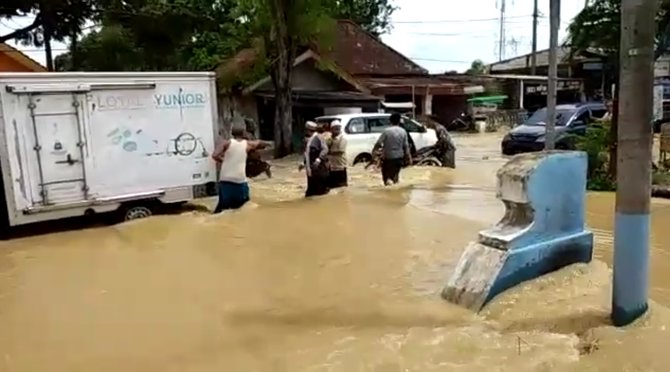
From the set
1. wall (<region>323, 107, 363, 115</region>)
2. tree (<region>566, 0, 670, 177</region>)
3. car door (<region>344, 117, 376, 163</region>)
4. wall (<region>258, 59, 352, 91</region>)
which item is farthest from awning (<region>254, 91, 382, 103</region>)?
tree (<region>566, 0, 670, 177</region>)

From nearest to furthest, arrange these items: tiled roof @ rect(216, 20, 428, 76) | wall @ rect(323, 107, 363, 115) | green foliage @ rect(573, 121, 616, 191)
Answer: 1. green foliage @ rect(573, 121, 616, 191)
2. wall @ rect(323, 107, 363, 115)
3. tiled roof @ rect(216, 20, 428, 76)

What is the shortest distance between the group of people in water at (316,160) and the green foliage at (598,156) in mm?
3445

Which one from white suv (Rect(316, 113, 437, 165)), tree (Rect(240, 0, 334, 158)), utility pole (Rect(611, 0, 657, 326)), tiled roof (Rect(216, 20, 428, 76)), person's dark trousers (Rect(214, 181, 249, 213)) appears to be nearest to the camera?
utility pole (Rect(611, 0, 657, 326))

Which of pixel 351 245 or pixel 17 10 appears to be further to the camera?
pixel 17 10

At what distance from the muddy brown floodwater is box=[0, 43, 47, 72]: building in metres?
12.9

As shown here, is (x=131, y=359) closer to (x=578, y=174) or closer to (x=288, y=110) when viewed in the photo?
(x=578, y=174)

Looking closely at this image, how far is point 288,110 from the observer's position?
865 inches

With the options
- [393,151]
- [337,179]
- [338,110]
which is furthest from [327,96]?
[337,179]

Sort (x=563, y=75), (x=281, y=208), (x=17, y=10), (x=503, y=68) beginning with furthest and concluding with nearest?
(x=503, y=68) < (x=563, y=75) < (x=17, y=10) < (x=281, y=208)

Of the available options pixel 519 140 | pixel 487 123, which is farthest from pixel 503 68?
pixel 519 140

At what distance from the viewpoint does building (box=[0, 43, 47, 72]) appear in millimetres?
20203

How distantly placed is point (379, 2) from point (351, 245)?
4399 cm

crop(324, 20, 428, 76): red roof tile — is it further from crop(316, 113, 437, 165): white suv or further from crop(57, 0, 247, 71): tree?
crop(316, 113, 437, 165): white suv

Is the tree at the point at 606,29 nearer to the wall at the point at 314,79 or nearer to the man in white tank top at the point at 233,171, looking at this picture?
the man in white tank top at the point at 233,171
